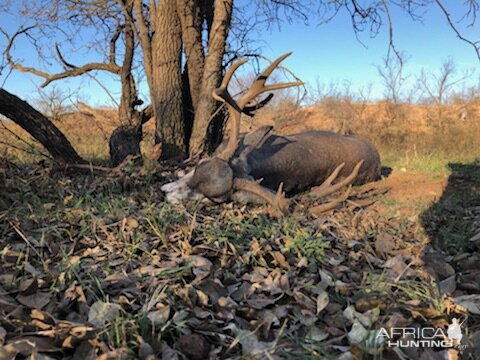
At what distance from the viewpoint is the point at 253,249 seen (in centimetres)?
273

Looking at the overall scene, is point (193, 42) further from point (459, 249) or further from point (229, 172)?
point (459, 249)

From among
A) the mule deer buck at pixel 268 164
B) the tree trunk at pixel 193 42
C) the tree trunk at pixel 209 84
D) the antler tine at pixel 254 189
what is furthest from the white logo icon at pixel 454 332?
the tree trunk at pixel 193 42

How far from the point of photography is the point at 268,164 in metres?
5.33

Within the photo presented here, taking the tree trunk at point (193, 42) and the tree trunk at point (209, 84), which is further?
the tree trunk at point (193, 42)

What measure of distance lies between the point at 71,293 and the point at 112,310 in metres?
0.28

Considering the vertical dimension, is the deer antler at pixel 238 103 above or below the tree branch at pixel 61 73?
below

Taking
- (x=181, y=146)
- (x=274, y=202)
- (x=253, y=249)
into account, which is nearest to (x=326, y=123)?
(x=181, y=146)

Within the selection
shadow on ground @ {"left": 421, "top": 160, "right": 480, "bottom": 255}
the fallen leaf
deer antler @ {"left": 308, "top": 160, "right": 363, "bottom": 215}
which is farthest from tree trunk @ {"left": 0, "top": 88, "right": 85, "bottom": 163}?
shadow on ground @ {"left": 421, "top": 160, "right": 480, "bottom": 255}

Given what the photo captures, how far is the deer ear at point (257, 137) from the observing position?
16.9 ft

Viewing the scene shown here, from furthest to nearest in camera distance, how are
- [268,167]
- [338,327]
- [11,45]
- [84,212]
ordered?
[11,45] → [268,167] → [84,212] → [338,327]

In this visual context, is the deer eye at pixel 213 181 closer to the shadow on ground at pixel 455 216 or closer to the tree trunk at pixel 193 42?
the shadow on ground at pixel 455 216

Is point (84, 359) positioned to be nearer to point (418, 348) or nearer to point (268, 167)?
point (418, 348)

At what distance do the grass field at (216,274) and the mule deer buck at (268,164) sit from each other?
0.25 meters

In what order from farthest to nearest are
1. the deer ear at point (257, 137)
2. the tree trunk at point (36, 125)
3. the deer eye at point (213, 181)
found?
the deer ear at point (257, 137)
the tree trunk at point (36, 125)
the deer eye at point (213, 181)
